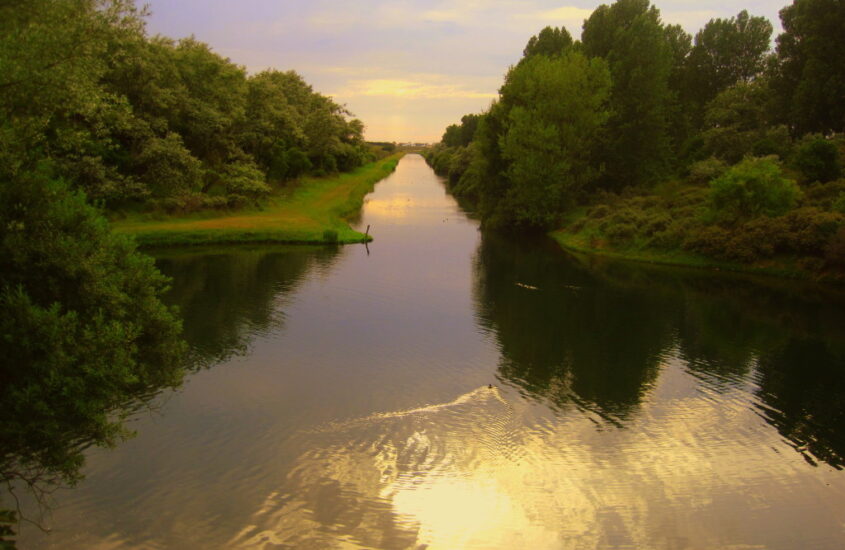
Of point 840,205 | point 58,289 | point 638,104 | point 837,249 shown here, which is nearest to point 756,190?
point 840,205

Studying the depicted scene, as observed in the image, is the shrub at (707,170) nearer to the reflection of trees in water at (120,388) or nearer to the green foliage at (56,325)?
the reflection of trees in water at (120,388)

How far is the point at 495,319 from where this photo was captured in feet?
112

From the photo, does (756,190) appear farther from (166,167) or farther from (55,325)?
(55,325)

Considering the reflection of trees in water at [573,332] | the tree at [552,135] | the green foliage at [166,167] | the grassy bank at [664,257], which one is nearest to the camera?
the reflection of trees in water at [573,332]

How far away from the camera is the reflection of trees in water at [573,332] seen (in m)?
24.8

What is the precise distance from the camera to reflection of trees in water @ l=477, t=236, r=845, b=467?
23969mm

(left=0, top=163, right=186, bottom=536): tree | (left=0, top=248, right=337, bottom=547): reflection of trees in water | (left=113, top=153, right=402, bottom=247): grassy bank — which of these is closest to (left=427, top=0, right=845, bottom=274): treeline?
(left=113, top=153, right=402, bottom=247): grassy bank

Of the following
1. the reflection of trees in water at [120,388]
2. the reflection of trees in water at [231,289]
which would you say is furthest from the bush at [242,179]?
the reflection of trees in water at [120,388]

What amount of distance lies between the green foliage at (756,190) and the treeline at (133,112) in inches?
1753

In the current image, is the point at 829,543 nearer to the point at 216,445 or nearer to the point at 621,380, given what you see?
the point at 621,380

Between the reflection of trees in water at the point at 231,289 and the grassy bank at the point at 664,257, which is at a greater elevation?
the grassy bank at the point at 664,257

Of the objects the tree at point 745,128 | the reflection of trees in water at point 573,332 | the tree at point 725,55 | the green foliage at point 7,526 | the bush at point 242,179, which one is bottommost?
the green foliage at point 7,526

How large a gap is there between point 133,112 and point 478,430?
159 ft

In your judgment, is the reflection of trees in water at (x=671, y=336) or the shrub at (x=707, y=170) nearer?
the reflection of trees in water at (x=671, y=336)
